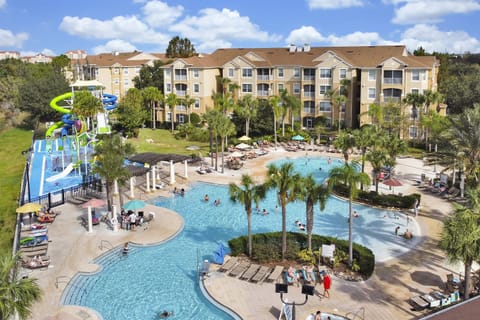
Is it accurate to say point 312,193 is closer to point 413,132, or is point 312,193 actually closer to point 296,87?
point 413,132

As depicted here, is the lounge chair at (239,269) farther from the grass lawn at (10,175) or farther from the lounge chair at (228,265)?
the grass lawn at (10,175)

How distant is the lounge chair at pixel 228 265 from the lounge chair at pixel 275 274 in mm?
2279

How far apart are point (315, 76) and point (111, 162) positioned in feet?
146

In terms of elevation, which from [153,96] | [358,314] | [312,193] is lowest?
[358,314]

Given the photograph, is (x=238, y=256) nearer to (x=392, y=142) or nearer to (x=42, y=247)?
(x=42, y=247)

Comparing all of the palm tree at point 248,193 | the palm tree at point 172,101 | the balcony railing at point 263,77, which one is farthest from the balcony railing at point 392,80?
the palm tree at point 248,193

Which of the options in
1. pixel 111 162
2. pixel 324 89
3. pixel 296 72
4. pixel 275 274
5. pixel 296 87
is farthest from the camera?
pixel 296 87

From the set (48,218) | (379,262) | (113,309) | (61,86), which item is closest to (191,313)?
(113,309)

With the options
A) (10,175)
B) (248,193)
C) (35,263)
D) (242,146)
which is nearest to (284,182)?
(248,193)

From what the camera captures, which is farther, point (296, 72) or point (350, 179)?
point (296, 72)

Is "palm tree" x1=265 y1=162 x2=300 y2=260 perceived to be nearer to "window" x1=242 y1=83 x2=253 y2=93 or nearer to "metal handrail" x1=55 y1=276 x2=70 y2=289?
"metal handrail" x1=55 y1=276 x2=70 y2=289

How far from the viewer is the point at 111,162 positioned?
31.2 metres

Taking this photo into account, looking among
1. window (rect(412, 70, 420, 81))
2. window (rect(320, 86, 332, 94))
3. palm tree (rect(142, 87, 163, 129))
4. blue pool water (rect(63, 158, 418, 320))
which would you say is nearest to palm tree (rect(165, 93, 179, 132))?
palm tree (rect(142, 87, 163, 129))

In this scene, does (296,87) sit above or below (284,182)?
above
